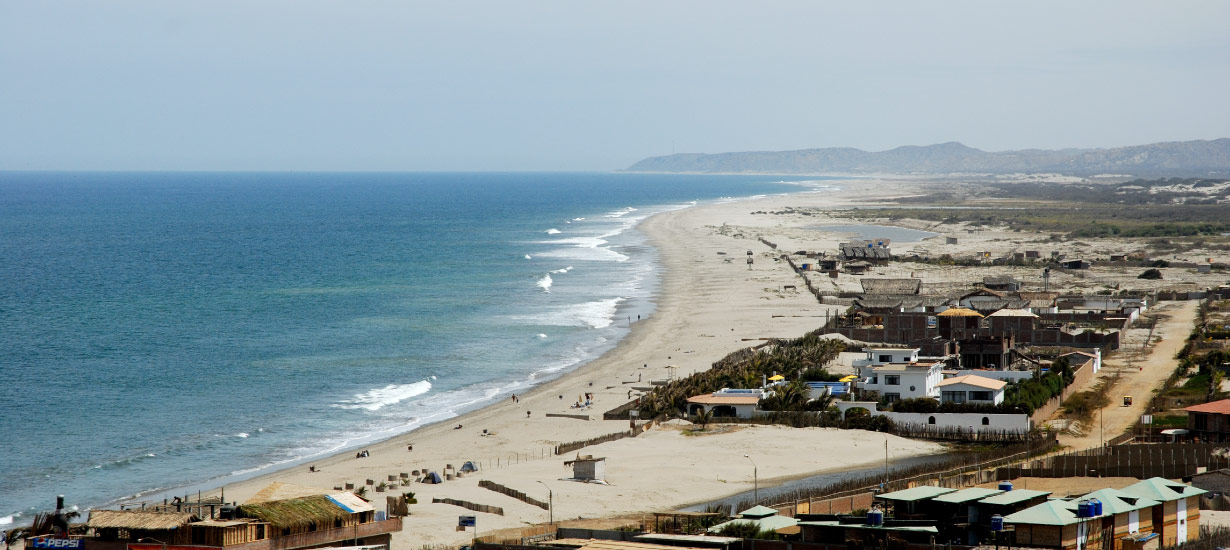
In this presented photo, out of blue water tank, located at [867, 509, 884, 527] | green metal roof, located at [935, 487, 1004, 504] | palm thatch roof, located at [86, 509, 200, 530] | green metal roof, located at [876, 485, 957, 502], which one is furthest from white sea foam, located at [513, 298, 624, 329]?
blue water tank, located at [867, 509, 884, 527]

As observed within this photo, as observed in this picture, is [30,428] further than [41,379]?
No

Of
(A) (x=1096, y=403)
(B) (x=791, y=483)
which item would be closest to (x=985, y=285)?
(A) (x=1096, y=403)

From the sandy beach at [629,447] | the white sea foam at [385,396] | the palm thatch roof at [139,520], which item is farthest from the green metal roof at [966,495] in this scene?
the white sea foam at [385,396]

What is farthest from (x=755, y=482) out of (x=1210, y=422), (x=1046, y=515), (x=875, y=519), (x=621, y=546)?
(x=1210, y=422)

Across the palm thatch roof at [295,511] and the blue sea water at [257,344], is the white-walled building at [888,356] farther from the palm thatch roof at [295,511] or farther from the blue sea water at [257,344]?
the palm thatch roof at [295,511]

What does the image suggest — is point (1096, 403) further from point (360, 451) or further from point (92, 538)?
point (92, 538)
